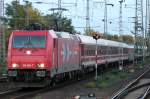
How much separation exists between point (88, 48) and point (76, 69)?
6.28 meters

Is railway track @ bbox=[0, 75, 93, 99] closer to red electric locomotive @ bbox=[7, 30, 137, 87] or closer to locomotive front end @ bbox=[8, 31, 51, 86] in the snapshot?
red electric locomotive @ bbox=[7, 30, 137, 87]

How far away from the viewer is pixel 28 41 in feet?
82.8

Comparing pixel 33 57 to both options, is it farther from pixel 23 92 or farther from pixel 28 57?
pixel 23 92

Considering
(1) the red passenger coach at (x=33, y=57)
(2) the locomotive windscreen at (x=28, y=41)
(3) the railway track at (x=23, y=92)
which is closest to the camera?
(3) the railway track at (x=23, y=92)

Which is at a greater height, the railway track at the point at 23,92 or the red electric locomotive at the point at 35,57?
the red electric locomotive at the point at 35,57

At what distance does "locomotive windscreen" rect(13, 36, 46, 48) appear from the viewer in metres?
25.1

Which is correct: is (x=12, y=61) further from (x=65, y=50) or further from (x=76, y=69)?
(x=76, y=69)

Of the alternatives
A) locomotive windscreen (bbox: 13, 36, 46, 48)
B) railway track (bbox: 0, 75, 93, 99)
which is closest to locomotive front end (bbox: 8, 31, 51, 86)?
locomotive windscreen (bbox: 13, 36, 46, 48)

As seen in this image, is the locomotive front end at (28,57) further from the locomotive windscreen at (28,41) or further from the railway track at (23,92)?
the railway track at (23,92)

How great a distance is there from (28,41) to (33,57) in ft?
2.97

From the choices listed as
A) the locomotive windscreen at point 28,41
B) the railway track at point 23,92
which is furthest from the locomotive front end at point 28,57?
the railway track at point 23,92

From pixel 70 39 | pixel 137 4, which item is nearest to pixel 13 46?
pixel 70 39

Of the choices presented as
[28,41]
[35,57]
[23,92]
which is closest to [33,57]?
[35,57]

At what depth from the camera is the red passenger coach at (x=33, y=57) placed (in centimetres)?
2447
